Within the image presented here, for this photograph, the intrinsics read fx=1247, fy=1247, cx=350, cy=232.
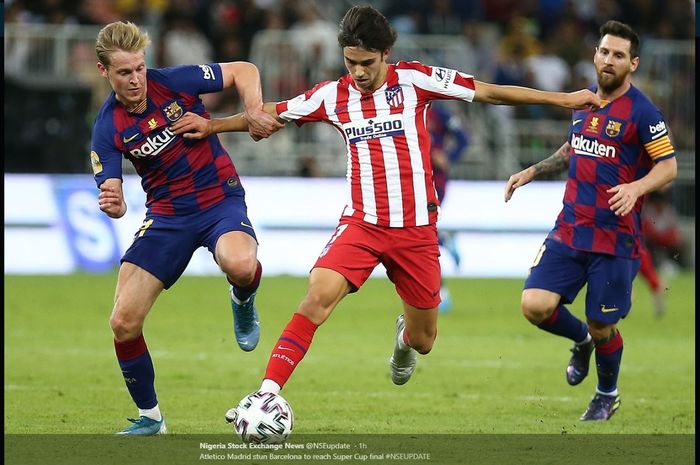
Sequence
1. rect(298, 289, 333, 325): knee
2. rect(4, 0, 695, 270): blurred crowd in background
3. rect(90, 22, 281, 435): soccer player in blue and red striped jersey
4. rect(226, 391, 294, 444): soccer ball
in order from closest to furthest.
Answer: rect(226, 391, 294, 444): soccer ball, rect(298, 289, 333, 325): knee, rect(90, 22, 281, 435): soccer player in blue and red striped jersey, rect(4, 0, 695, 270): blurred crowd in background

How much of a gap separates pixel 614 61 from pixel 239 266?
2.74m

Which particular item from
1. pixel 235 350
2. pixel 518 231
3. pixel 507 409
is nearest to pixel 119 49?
pixel 507 409

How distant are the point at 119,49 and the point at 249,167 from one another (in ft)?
41.2

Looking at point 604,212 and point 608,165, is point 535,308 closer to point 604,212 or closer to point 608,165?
point 604,212

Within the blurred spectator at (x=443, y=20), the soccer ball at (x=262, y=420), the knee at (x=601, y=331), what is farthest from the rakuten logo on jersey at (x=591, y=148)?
the blurred spectator at (x=443, y=20)

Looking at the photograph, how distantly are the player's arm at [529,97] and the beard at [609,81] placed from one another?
2.40 feet

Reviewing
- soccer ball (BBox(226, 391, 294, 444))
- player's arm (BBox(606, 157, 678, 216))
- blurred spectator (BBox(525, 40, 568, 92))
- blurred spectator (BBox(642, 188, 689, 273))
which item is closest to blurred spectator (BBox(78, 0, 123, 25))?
blurred spectator (BBox(525, 40, 568, 92))

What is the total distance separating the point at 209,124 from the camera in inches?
295

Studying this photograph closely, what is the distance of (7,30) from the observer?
19.8 m

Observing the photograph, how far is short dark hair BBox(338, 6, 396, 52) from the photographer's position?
698cm

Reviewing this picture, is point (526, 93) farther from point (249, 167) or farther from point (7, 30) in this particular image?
point (7, 30)

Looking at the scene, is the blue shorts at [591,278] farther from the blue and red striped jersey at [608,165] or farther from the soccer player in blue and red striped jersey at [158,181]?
the soccer player in blue and red striped jersey at [158,181]

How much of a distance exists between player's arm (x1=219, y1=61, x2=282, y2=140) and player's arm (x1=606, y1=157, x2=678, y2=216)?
2.06 metres

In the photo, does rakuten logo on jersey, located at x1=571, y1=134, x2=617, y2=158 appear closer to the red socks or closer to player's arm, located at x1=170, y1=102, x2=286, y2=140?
player's arm, located at x1=170, y1=102, x2=286, y2=140
